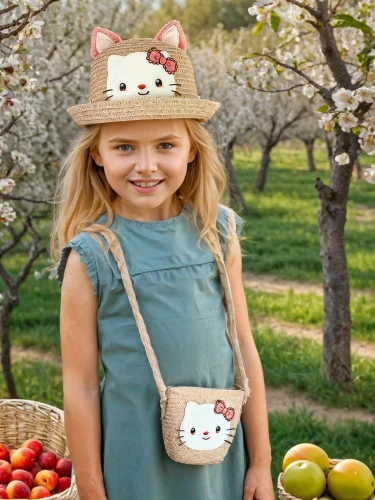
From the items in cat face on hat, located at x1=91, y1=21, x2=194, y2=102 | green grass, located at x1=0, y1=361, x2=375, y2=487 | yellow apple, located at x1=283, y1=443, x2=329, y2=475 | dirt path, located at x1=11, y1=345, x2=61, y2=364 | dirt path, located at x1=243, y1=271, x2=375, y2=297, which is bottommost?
green grass, located at x1=0, y1=361, x2=375, y2=487

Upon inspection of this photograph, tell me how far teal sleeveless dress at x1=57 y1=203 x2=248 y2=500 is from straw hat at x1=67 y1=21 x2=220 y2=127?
0.32 meters

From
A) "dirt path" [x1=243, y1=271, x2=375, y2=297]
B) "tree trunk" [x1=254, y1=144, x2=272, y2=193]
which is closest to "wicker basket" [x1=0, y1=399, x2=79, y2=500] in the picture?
"dirt path" [x1=243, y1=271, x2=375, y2=297]

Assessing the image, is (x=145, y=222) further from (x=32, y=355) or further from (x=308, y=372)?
(x=32, y=355)

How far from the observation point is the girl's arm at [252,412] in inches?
82.7

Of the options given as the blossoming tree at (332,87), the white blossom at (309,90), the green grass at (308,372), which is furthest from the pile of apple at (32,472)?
the white blossom at (309,90)

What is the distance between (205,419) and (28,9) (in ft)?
4.63

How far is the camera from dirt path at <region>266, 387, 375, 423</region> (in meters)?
4.76

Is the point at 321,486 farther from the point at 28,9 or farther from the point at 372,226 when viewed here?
the point at 372,226

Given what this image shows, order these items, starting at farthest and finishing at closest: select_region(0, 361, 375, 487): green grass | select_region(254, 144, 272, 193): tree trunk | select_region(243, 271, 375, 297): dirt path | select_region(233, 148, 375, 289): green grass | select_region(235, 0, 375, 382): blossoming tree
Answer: select_region(254, 144, 272, 193): tree trunk
select_region(233, 148, 375, 289): green grass
select_region(243, 271, 375, 297): dirt path
select_region(0, 361, 375, 487): green grass
select_region(235, 0, 375, 382): blossoming tree

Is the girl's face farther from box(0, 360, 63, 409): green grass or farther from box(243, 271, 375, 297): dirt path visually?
box(243, 271, 375, 297): dirt path

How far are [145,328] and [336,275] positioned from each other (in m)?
3.25

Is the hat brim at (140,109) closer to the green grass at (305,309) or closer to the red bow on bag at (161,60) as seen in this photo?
the red bow on bag at (161,60)

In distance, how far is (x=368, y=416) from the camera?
4777mm

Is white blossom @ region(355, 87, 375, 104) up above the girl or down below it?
above
